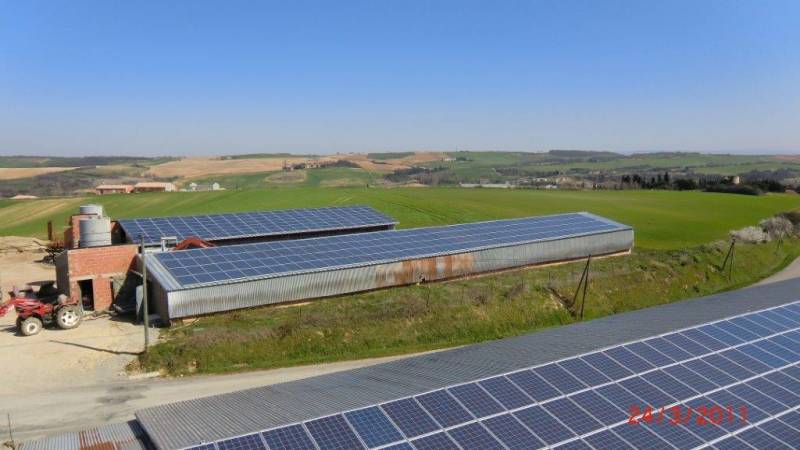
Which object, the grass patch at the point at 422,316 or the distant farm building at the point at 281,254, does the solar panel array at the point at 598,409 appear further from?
the distant farm building at the point at 281,254

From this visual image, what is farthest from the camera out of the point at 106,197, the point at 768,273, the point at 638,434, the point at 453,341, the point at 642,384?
the point at 106,197

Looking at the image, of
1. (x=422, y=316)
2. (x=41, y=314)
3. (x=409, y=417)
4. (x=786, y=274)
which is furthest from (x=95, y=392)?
(x=786, y=274)

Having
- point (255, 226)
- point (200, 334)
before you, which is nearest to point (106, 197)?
point (255, 226)

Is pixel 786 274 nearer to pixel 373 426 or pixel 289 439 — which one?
pixel 373 426

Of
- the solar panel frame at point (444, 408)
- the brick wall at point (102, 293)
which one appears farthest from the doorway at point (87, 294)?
the solar panel frame at point (444, 408)

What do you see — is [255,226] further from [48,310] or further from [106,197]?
[106,197]
